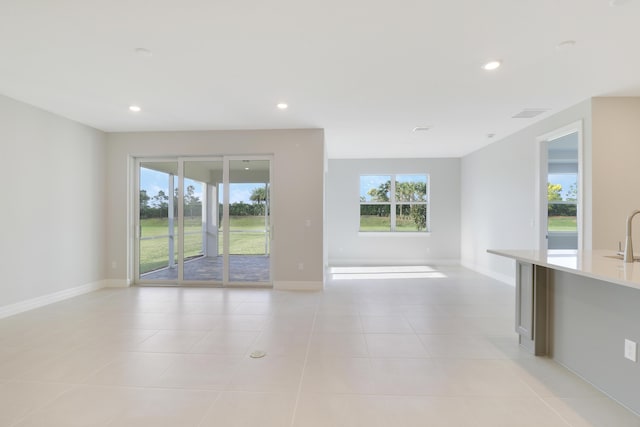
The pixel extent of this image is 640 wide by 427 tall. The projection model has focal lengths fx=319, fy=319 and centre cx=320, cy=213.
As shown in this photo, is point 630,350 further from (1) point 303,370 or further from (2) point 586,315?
(1) point 303,370

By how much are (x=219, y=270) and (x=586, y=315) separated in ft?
17.3

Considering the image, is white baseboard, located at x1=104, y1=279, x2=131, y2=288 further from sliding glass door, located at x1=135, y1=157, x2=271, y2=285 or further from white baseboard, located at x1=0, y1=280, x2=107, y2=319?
sliding glass door, located at x1=135, y1=157, x2=271, y2=285

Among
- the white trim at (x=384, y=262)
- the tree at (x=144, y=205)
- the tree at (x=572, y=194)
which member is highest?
the tree at (x=572, y=194)

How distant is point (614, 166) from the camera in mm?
3932

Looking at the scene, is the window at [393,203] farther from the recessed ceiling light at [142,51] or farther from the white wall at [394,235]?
the recessed ceiling light at [142,51]

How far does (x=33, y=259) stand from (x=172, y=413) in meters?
3.80

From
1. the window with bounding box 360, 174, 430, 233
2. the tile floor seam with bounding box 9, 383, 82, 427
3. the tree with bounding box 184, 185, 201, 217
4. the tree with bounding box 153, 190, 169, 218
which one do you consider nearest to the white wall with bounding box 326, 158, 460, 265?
the window with bounding box 360, 174, 430, 233

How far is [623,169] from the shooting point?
393 centimetres

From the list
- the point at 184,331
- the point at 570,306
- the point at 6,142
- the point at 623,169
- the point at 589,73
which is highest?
the point at 589,73

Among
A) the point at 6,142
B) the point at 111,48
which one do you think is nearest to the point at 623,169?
the point at 111,48

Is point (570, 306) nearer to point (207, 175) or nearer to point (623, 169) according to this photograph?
point (623, 169)

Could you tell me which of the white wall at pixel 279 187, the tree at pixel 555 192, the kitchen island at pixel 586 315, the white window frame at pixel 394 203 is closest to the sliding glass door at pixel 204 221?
the white wall at pixel 279 187

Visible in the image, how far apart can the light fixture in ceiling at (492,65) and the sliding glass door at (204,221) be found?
143 inches

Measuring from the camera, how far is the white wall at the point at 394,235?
8258 mm
